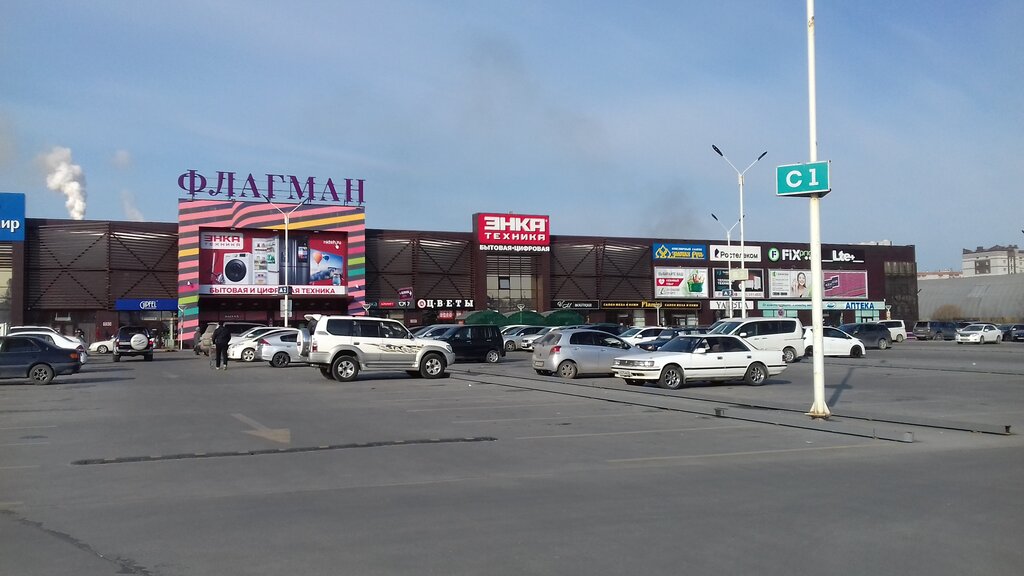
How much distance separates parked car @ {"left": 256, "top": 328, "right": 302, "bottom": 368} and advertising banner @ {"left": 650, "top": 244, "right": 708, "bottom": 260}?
159 ft

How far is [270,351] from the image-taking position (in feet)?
119

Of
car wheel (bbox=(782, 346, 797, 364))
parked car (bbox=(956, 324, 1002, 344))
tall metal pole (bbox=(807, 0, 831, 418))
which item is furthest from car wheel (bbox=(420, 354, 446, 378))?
parked car (bbox=(956, 324, 1002, 344))

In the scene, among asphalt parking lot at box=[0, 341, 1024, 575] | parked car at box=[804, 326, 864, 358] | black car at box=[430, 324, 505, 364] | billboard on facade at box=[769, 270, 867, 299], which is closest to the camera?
asphalt parking lot at box=[0, 341, 1024, 575]

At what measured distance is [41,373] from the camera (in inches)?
1045

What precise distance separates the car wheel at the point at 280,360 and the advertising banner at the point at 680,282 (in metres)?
48.7

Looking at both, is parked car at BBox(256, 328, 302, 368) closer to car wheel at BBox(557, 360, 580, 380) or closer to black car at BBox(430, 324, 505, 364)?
black car at BBox(430, 324, 505, 364)

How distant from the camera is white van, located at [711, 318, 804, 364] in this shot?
3584 centimetres

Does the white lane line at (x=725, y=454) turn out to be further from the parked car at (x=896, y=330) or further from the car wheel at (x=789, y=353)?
the parked car at (x=896, y=330)

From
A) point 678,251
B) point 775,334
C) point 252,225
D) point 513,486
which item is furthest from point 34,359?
point 678,251

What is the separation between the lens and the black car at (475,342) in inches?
1502

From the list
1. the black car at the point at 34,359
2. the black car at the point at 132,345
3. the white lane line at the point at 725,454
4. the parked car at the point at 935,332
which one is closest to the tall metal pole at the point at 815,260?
the white lane line at the point at 725,454

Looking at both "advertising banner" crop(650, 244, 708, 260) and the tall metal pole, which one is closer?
the tall metal pole

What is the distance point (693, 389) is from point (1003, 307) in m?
104

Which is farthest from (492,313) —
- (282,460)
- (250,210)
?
(282,460)
